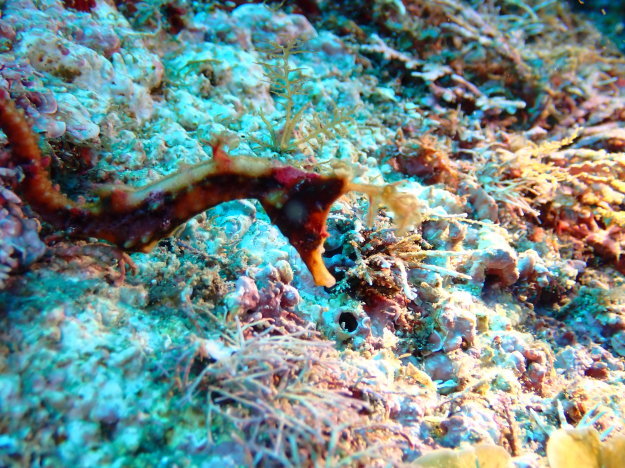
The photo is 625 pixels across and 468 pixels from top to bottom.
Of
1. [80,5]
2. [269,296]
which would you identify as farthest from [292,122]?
[80,5]

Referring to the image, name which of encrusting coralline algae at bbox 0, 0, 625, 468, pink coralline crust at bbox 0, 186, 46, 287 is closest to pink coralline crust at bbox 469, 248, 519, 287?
encrusting coralline algae at bbox 0, 0, 625, 468

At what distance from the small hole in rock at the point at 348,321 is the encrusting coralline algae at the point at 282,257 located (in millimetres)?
11

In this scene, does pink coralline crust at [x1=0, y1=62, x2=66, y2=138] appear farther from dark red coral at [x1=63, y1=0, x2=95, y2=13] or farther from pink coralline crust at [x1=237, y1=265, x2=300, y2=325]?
pink coralline crust at [x1=237, y1=265, x2=300, y2=325]

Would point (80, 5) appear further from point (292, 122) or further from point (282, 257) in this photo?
point (282, 257)

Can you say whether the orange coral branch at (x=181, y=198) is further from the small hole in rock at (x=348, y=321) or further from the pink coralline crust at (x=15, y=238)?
the small hole in rock at (x=348, y=321)

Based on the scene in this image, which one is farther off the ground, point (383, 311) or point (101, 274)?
point (101, 274)

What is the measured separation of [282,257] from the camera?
269 cm

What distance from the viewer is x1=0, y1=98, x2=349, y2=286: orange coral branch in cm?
210

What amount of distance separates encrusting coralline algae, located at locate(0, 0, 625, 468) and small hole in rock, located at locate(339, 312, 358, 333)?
11 millimetres

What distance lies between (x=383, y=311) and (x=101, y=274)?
73.2 inches

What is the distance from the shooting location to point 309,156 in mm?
3482

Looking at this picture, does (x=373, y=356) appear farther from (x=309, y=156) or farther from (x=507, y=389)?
(x=309, y=156)

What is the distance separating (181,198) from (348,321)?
1376mm

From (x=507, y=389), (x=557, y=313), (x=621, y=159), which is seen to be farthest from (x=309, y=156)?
(x=621, y=159)
